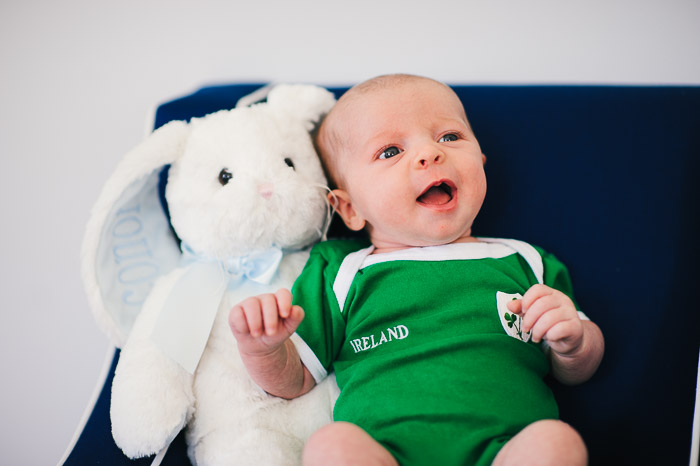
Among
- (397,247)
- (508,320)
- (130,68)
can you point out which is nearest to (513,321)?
(508,320)

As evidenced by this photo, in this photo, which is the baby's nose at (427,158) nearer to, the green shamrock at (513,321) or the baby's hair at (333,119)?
the baby's hair at (333,119)

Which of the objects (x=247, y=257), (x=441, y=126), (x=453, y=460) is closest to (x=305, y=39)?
(x=441, y=126)

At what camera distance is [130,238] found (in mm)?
1032

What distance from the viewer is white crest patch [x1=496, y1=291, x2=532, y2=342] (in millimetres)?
881

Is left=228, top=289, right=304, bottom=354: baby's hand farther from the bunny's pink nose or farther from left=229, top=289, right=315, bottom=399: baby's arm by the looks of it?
the bunny's pink nose

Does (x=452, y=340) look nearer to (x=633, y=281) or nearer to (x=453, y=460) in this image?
(x=453, y=460)

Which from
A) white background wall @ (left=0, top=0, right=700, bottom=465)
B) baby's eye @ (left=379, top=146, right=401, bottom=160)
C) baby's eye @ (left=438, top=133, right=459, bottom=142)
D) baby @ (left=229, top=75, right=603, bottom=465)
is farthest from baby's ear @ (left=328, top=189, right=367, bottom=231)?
white background wall @ (left=0, top=0, right=700, bottom=465)

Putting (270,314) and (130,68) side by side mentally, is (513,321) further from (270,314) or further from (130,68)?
(130,68)

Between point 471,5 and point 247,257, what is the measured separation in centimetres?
101

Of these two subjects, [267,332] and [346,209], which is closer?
[267,332]

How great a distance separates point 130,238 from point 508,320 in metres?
0.76

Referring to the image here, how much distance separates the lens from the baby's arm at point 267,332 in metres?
0.72

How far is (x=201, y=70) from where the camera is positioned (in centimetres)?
156

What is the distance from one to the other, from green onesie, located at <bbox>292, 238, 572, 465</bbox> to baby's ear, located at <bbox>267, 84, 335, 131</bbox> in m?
0.28
